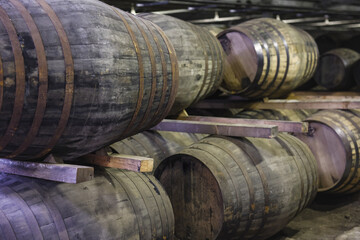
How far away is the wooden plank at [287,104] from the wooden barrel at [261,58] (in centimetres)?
15

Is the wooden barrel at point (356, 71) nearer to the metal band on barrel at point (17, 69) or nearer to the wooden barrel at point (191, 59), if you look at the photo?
the wooden barrel at point (191, 59)

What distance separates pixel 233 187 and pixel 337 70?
5.42 metres

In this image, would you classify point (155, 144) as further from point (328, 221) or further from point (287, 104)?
point (287, 104)

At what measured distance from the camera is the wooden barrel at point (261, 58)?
4.68 metres

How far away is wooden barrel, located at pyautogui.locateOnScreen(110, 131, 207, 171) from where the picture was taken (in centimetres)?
339

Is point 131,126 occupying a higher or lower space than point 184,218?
higher

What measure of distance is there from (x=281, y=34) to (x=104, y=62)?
336 cm

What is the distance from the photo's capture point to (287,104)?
5078 mm

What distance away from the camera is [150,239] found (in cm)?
240

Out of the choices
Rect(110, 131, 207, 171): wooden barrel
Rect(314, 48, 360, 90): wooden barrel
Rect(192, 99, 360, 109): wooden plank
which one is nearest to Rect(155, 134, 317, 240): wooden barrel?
Rect(110, 131, 207, 171): wooden barrel

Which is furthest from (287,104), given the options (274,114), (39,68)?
(39,68)

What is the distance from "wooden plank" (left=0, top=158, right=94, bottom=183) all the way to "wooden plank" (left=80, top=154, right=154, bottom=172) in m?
0.28

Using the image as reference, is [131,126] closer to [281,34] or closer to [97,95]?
[97,95]

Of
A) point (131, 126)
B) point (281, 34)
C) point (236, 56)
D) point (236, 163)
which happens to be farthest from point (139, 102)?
point (281, 34)
